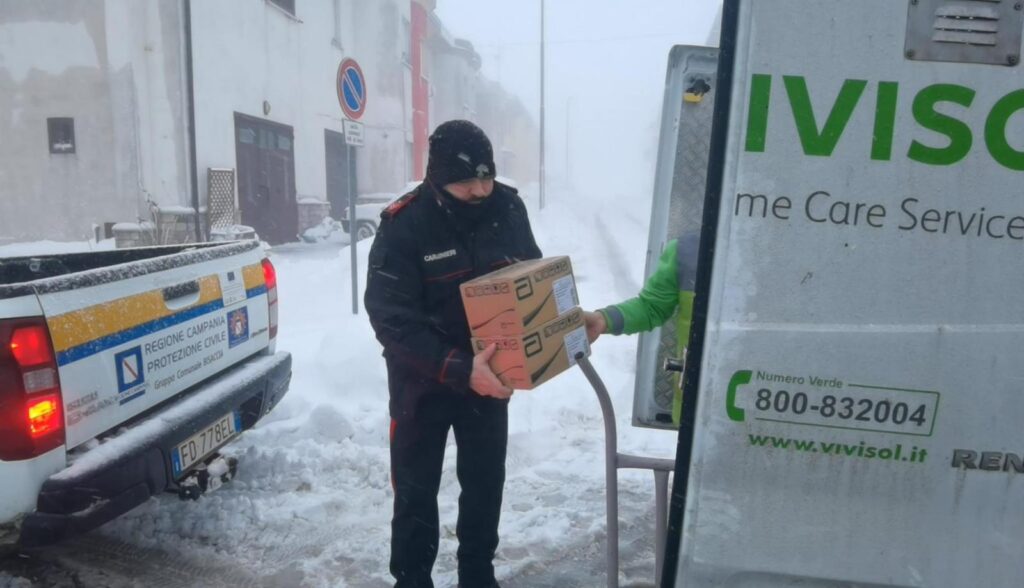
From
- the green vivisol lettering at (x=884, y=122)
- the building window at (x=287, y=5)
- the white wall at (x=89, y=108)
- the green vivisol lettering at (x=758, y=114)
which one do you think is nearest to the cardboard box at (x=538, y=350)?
the green vivisol lettering at (x=758, y=114)

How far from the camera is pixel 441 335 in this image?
2707 mm

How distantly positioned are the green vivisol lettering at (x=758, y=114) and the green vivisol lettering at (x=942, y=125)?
273 millimetres

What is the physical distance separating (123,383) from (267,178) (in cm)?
1490

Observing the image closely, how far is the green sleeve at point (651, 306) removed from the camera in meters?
2.41

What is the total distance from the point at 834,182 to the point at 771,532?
0.72m

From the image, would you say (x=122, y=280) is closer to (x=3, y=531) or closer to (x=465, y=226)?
(x=3, y=531)

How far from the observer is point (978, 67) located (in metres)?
1.37

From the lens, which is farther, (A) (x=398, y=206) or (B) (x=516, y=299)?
(A) (x=398, y=206)

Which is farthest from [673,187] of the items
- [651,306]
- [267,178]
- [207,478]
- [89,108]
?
[267,178]

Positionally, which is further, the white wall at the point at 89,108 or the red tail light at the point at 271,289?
the white wall at the point at 89,108

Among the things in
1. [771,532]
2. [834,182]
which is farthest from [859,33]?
[771,532]

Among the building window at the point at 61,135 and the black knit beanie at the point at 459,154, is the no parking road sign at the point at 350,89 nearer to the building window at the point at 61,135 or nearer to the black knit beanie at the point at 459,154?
the black knit beanie at the point at 459,154

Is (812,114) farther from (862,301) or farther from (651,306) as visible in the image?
(651,306)

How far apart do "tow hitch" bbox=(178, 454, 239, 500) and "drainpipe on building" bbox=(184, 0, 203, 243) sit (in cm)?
999
